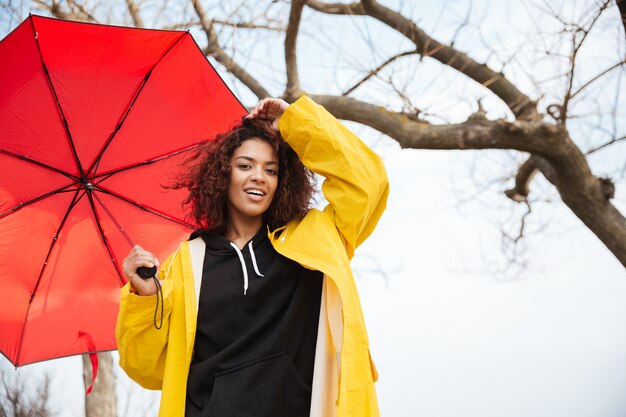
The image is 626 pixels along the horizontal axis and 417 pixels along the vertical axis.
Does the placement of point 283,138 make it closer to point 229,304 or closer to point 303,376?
point 229,304

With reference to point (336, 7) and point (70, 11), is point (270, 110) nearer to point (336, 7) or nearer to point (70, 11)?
point (336, 7)

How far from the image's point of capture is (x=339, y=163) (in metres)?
Answer: 2.14

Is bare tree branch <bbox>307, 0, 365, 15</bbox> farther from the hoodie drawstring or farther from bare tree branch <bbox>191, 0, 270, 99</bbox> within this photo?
the hoodie drawstring

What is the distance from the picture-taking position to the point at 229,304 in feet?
6.79

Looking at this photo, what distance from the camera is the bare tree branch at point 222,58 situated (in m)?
5.64

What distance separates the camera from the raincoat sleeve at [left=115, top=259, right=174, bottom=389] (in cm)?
200

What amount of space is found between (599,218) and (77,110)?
4.26 meters

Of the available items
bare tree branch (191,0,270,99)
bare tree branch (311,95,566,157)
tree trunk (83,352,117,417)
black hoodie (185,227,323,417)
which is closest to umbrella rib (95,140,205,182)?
black hoodie (185,227,323,417)

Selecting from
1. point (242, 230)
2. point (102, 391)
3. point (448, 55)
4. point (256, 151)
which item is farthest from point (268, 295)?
point (102, 391)

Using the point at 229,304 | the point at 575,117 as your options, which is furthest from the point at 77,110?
the point at 575,117

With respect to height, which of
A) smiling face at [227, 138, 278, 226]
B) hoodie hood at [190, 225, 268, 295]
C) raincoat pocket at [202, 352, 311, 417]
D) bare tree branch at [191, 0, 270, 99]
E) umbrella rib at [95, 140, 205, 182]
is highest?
bare tree branch at [191, 0, 270, 99]

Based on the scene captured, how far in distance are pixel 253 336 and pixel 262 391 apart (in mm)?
188

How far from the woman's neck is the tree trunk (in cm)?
417

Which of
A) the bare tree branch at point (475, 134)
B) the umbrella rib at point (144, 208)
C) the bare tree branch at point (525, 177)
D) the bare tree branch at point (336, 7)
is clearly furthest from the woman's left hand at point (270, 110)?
the bare tree branch at point (525, 177)
